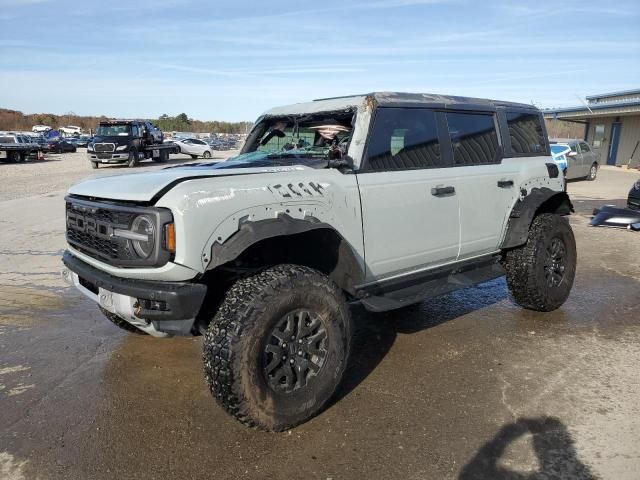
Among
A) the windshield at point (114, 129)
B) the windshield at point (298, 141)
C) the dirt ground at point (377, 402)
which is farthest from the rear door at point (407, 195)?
the windshield at point (114, 129)

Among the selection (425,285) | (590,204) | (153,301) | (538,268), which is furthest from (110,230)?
(590,204)

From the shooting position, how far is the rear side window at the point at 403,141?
3.77 metres

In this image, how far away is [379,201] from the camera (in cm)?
363

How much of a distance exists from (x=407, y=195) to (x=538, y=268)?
1845 millimetres

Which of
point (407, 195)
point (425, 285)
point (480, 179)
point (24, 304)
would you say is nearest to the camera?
point (407, 195)

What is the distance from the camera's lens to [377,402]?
11.3 feet

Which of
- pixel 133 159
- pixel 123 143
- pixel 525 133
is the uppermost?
pixel 525 133

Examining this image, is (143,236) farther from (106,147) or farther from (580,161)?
(106,147)

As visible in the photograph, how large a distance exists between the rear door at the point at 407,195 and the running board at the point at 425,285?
3.4 inches

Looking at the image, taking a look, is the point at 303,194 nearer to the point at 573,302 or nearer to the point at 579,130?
the point at 573,302

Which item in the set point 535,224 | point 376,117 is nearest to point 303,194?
point 376,117

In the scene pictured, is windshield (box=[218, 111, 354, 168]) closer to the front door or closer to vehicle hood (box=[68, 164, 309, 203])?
vehicle hood (box=[68, 164, 309, 203])

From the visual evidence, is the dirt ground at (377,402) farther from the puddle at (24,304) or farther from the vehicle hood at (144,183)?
the vehicle hood at (144,183)

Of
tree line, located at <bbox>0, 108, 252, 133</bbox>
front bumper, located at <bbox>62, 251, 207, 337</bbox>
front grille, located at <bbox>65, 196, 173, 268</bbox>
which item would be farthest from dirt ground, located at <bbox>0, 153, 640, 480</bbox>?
tree line, located at <bbox>0, 108, 252, 133</bbox>
